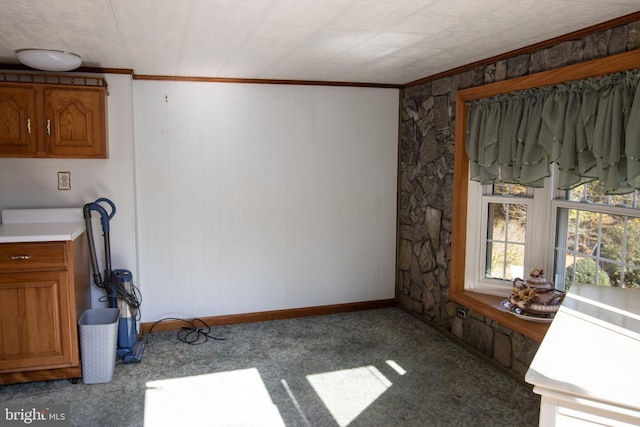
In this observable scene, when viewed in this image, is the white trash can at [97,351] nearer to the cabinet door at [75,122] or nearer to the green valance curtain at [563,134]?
the cabinet door at [75,122]

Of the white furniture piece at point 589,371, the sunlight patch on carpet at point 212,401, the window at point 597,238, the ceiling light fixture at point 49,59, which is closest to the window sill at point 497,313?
the window at point 597,238

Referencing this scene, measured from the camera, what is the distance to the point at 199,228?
4.41 m

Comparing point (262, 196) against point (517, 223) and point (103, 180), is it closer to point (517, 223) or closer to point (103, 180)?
point (103, 180)

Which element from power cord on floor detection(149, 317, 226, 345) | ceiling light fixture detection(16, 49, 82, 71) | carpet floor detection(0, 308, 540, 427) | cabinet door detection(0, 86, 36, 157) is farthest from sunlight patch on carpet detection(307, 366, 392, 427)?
ceiling light fixture detection(16, 49, 82, 71)

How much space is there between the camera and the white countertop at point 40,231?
10.2 feet

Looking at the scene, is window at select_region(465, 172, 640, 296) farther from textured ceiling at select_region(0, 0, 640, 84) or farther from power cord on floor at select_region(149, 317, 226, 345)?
power cord on floor at select_region(149, 317, 226, 345)

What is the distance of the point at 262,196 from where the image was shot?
456 centimetres

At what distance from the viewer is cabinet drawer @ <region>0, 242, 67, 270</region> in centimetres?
311

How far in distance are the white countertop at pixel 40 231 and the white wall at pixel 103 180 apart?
0.23 m

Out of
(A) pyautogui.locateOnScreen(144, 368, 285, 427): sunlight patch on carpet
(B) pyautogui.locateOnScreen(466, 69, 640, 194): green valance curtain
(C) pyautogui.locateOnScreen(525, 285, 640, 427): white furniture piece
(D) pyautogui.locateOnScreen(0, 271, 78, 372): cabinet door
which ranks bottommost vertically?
(A) pyautogui.locateOnScreen(144, 368, 285, 427): sunlight patch on carpet

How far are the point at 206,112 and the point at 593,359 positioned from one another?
3625 mm

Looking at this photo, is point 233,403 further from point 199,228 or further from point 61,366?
point 199,228

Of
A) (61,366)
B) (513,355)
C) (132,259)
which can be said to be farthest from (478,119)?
(61,366)

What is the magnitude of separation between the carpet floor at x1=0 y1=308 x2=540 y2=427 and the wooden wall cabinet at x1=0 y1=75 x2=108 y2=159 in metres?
1.67
